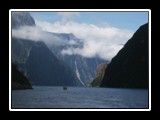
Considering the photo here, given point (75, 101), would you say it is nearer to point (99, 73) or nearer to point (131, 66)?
point (131, 66)

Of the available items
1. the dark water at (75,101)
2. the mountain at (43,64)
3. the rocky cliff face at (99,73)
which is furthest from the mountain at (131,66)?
the rocky cliff face at (99,73)

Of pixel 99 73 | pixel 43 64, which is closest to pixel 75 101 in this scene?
pixel 43 64

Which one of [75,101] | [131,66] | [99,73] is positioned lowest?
[99,73]

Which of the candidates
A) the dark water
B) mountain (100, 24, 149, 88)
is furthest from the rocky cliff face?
the dark water

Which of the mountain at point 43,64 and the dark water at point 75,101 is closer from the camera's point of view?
the dark water at point 75,101

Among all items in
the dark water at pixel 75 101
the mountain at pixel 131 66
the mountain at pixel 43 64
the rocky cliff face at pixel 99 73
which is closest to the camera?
the dark water at pixel 75 101

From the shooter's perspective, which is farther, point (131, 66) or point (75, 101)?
point (131, 66)

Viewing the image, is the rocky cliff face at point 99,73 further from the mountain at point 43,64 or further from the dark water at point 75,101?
the dark water at point 75,101

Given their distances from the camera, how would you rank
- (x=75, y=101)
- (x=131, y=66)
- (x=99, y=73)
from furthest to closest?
1. (x=99, y=73)
2. (x=131, y=66)
3. (x=75, y=101)
